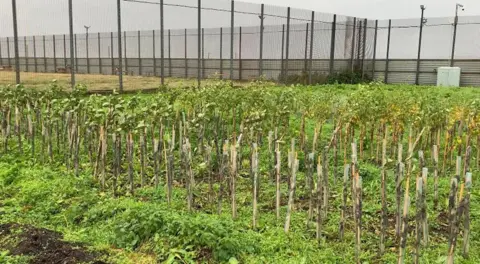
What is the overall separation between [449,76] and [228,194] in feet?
59.1

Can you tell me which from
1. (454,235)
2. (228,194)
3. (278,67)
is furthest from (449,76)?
(454,235)

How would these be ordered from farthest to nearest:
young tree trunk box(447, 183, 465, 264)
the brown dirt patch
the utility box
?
the utility box, the brown dirt patch, young tree trunk box(447, 183, 465, 264)

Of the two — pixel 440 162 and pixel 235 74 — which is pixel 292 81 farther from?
pixel 440 162

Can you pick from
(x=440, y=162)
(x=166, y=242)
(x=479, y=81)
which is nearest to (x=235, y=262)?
(x=166, y=242)

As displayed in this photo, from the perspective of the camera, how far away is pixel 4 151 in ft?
22.5

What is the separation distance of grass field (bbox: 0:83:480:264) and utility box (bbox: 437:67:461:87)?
13.9 metres

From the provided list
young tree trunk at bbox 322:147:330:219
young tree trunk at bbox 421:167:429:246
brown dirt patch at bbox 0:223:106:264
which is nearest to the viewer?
young tree trunk at bbox 421:167:429:246

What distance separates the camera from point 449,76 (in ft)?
66.2

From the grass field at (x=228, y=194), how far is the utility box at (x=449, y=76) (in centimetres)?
1393

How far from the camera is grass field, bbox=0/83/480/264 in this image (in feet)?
12.2

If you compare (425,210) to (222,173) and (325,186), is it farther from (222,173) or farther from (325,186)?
(222,173)

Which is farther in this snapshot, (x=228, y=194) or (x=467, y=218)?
(x=228, y=194)

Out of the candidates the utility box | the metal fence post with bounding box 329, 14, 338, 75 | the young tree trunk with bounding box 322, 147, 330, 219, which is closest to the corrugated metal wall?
the metal fence post with bounding box 329, 14, 338, 75

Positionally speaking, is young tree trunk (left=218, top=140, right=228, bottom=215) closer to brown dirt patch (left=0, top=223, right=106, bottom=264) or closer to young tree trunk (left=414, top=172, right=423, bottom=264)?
brown dirt patch (left=0, top=223, right=106, bottom=264)
